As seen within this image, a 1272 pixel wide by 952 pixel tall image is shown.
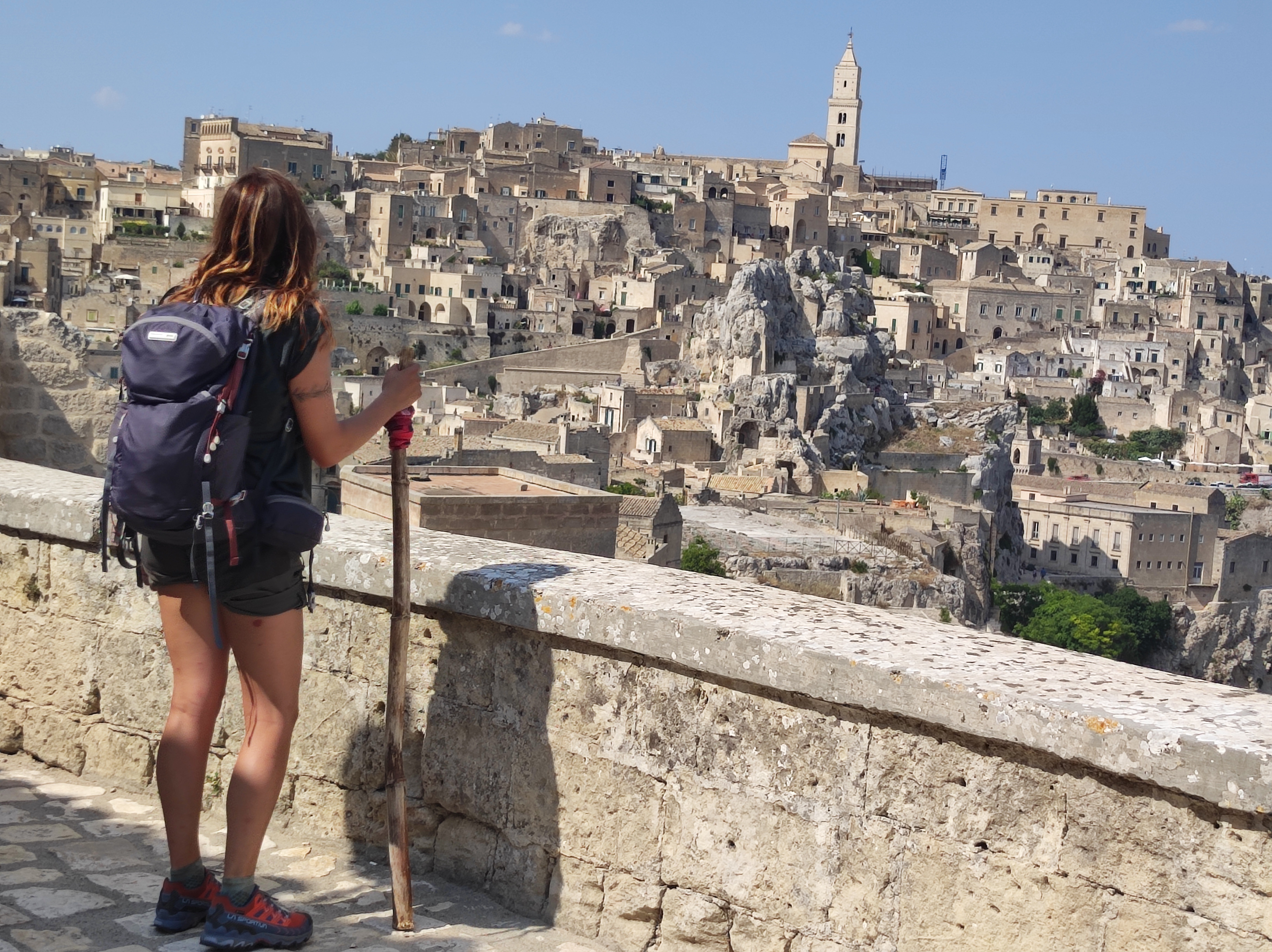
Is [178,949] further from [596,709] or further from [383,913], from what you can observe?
[596,709]

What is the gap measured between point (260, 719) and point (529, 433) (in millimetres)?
35060

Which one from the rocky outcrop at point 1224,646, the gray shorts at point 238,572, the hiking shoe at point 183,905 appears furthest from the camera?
the rocky outcrop at point 1224,646

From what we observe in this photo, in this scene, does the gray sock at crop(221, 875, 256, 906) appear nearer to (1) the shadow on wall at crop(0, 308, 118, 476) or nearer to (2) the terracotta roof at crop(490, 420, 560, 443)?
(1) the shadow on wall at crop(0, 308, 118, 476)

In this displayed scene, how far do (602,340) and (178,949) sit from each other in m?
57.1

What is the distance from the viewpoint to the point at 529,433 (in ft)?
125

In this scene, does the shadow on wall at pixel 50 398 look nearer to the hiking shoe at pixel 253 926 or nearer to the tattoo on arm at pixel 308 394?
the tattoo on arm at pixel 308 394

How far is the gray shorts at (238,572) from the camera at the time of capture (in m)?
2.97

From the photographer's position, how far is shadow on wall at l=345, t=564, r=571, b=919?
3285 mm

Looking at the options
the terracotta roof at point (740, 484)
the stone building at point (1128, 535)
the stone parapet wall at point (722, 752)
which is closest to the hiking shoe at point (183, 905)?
the stone parapet wall at point (722, 752)

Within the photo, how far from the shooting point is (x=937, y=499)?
45250 mm

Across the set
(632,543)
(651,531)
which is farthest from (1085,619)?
(632,543)

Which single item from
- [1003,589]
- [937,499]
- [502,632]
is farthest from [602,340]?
[502,632]

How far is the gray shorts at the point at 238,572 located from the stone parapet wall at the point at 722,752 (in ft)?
1.40

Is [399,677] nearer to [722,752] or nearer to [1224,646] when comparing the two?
[722,752]
